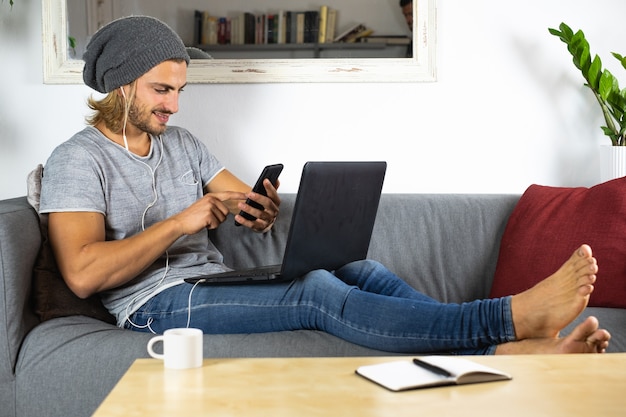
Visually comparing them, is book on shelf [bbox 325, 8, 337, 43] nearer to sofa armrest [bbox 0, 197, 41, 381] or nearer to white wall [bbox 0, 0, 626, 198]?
white wall [bbox 0, 0, 626, 198]

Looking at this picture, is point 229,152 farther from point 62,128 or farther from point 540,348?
point 540,348

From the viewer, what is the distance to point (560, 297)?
71.2 inches

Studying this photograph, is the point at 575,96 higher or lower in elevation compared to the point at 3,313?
higher

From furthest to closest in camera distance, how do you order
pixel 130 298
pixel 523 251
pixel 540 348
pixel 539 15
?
1. pixel 539 15
2. pixel 523 251
3. pixel 130 298
4. pixel 540 348

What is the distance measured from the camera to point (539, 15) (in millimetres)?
2959

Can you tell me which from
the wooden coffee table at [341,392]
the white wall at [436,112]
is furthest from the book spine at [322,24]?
the wooden coffee table at [341,392]

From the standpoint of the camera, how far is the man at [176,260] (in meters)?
1.85

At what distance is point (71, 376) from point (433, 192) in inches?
58.3

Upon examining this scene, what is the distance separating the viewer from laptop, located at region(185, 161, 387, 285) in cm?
205

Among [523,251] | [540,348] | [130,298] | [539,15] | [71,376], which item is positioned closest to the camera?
[540,348]

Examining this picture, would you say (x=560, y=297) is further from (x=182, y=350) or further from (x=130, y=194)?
(x=130, y=194)

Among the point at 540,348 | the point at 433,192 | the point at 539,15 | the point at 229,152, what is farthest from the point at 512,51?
the point at 540,348

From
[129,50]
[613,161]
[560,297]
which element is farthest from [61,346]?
[613,161]

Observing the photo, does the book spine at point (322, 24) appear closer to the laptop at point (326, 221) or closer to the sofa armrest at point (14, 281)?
the laptop at point (326, 221)
